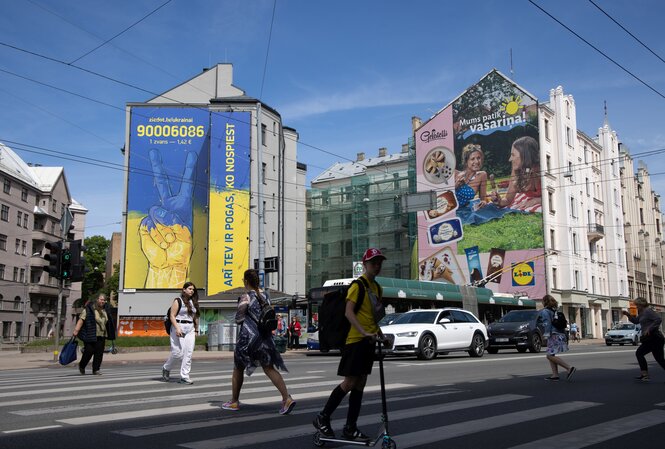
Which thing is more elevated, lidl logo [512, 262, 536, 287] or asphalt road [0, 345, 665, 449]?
→ lidl logo [512, 262, 536, 287]

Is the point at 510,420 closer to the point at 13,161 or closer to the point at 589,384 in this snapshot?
the point at 589,384

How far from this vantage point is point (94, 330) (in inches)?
538

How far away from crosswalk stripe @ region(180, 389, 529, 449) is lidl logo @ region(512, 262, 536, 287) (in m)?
48.1

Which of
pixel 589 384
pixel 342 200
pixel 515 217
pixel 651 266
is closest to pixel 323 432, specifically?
pixel 589 384

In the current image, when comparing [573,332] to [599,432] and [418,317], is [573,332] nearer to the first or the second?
[418,317]

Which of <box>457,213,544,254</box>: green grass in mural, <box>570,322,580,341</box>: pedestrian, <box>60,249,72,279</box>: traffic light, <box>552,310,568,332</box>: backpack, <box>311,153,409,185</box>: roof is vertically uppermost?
<box>311,153,409,185</box>: roof

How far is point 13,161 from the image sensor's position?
66.9 metres

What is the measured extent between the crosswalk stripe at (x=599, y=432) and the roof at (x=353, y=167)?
6738 centimetres

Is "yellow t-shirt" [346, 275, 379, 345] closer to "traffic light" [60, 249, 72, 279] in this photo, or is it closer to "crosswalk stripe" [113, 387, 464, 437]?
"crosswalk stripe" [113, 387, 464, 437]

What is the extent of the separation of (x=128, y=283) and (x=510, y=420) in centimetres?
4568

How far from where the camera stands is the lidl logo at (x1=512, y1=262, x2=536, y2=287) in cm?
5531

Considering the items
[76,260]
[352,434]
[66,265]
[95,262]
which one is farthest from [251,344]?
[95,262]

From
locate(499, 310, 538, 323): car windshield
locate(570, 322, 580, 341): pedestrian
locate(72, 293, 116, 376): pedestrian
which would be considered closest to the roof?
locate(570, 322, 580, 341): pedestrian

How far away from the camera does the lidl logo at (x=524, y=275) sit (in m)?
55.3
